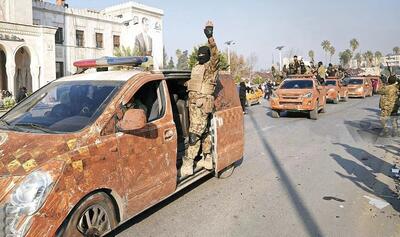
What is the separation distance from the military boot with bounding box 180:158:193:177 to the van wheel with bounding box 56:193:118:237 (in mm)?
1744

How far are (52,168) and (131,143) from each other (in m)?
1.01

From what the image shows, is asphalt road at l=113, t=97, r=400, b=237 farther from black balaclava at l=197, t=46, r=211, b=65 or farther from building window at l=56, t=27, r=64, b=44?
building window at l=56, t=27, r=64, b=44

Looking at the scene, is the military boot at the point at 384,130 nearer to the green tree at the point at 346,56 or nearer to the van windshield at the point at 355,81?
the van windshield at the point at 355,81

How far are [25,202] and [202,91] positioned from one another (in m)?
3.21

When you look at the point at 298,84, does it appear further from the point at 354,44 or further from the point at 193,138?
the point at 354,44

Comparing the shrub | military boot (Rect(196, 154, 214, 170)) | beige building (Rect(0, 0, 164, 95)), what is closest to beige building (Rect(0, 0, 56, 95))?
beige building (Rect(0, 0, 164, 95))

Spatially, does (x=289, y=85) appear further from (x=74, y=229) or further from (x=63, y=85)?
(x=74, y=229)

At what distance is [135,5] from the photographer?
4397cm

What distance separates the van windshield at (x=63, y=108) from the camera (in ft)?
12.7

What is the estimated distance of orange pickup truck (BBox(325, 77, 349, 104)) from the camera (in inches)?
906

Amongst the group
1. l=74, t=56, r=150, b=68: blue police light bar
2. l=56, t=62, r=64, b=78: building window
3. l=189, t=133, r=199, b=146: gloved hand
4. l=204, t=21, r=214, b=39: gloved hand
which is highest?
l=56, t=62, r=64, b=78: building window

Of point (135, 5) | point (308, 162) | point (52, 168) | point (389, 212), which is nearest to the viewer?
point (52, 168)

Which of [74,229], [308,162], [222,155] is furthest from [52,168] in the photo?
[308,162]

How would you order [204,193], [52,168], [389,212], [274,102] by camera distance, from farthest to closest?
[274,102] → [204,193] → [389,212] → [52,168]
